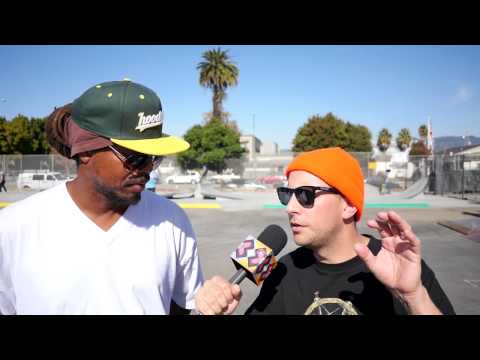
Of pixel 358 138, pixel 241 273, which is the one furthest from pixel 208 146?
pixel 241 273

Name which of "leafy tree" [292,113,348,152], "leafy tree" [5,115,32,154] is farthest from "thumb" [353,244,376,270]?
"leafy tree" [292,113,348,152]

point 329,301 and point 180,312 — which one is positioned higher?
point 329,301

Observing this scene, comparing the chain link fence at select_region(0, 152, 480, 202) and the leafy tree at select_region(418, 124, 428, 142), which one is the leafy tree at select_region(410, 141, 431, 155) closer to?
the leafy tree at select_region(418, 124, 428, 142)

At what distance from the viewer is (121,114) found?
1.65m

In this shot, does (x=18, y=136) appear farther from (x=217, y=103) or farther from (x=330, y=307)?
(x=330, y=307)

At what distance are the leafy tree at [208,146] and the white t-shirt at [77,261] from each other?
1224 inches

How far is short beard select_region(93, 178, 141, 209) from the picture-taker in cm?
177

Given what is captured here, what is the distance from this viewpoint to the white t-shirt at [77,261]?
64.4 inches

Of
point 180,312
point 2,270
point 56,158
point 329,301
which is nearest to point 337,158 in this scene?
point 329,301

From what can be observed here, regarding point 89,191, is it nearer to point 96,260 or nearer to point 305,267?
point 96,260

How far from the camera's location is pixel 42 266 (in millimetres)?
1646

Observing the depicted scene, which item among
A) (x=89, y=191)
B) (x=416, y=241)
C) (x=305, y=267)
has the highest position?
(x=89, y=191)

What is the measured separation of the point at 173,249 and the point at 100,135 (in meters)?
0.66

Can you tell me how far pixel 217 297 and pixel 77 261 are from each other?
27.9 inches
